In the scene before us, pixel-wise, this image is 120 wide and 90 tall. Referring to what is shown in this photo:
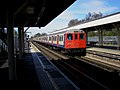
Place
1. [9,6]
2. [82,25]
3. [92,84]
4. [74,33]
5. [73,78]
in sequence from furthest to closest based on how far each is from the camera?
[82,25]
[74,33]
[73,78]
[92,84]
[9,6]

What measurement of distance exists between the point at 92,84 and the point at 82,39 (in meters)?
16.1

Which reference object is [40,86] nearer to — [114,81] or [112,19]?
[114,81]

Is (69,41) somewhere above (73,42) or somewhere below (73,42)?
above

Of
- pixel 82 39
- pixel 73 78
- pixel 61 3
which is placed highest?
pixel 61 3

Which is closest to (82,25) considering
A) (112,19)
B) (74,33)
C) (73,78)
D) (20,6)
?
(112,19)

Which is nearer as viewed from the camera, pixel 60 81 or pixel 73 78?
pixel 60 81

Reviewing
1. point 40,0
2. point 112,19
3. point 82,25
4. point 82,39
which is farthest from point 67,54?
point 40,0

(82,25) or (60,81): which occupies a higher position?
(82,25)

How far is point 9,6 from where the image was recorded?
1006cm

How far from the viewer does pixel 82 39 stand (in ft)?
90.3

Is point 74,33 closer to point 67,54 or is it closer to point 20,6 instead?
point 67,54

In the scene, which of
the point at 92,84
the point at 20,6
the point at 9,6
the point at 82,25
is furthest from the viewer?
the point at 82,25

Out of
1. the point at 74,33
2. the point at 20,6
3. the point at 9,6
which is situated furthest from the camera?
the point at 74,33

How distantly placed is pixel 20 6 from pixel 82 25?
A: 1297 inches
